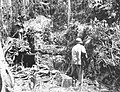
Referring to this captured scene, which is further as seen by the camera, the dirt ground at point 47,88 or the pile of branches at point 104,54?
the pile of branches at point 104,54

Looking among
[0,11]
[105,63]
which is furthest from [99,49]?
[0,11]

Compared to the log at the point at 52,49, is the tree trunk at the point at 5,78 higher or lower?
lower

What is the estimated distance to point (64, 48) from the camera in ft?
32.2

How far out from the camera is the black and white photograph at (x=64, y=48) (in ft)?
25.4

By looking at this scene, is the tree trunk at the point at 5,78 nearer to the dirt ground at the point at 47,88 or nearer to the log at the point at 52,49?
the dirt ground at the point at 47,88

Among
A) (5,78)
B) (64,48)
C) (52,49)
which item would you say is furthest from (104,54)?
(5,78)

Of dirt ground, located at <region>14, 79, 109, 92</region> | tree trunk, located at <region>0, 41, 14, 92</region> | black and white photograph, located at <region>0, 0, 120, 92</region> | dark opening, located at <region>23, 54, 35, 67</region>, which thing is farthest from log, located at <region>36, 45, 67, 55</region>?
tree trunk, located at <region>0, 41, 14, 92</region>

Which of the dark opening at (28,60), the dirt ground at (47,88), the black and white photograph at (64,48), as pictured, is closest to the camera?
the dirt ground at (47,88)

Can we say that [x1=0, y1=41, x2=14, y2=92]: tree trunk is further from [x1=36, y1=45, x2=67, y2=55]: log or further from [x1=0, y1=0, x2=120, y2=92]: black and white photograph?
[x1=36, y1=45, x2=67, y2=55]: log

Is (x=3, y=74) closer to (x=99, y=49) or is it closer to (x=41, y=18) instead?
(x=99, y=49)

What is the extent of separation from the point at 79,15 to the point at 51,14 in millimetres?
2145

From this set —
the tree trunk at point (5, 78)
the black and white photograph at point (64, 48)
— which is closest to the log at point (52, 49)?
the black and white photograph at point (64, 48)

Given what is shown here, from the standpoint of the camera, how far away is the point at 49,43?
10.7 m

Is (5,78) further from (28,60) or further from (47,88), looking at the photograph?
(28,60)
